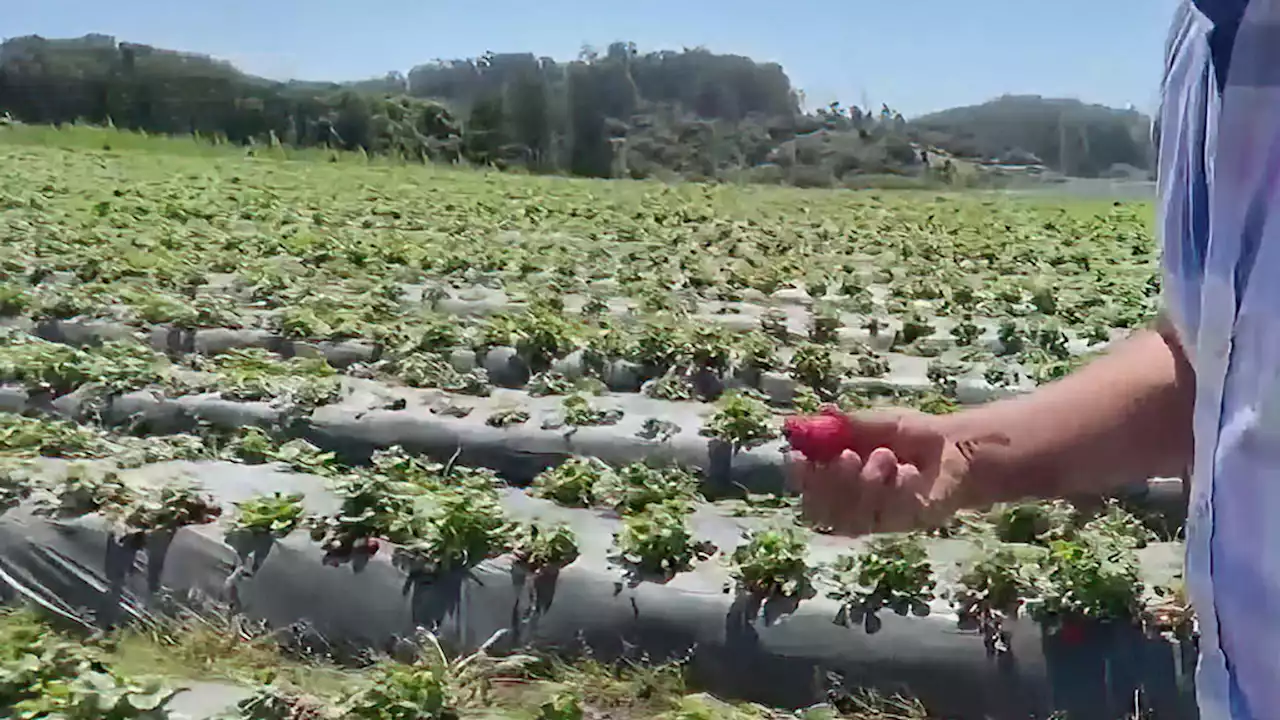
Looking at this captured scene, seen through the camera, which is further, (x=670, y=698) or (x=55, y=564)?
(x=55, y=564)

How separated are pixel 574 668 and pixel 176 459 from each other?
1.73m

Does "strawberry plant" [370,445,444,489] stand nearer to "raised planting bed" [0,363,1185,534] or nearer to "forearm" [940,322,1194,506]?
"raised planting bed" [0,363,1185,534]

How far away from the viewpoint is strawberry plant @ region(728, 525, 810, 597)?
2771mm

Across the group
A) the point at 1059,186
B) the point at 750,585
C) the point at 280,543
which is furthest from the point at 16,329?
the point at 1059,186

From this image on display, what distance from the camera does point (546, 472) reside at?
12.5 ft

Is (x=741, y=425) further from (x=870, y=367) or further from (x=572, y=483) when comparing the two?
(x=870, y=367)

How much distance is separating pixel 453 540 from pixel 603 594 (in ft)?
1.33

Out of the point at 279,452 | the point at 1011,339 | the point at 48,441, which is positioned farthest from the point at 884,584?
the point at 1011,339

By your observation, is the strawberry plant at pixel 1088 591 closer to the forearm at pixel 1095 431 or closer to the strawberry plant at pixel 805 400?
the forearm at pixel 1095 431

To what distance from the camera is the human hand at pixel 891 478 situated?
3.73 feet

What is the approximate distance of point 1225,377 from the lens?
750 millimetres

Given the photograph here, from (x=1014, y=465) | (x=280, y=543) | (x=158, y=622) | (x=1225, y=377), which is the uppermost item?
(x=1225, y=377)

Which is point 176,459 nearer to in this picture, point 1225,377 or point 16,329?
point 16,329

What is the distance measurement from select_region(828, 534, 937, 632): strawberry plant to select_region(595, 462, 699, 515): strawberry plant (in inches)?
32.6
